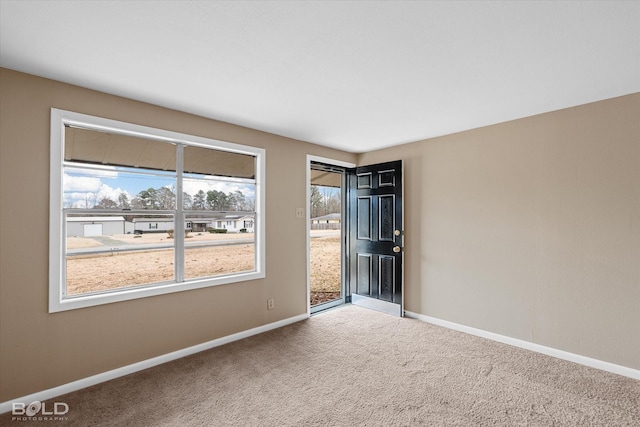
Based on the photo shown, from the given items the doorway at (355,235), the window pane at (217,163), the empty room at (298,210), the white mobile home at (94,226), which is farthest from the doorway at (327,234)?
the white mobile home at (94,226)

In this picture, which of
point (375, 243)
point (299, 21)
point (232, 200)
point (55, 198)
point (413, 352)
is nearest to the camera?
point (299, 21)

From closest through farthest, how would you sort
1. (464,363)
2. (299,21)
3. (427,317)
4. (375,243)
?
1. (299,21)
2. (464,363)
3. (427,317)
4. (375,243)

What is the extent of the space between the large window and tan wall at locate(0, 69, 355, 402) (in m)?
0.08

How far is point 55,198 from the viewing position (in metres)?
2.35

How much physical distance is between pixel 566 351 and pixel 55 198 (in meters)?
4.65

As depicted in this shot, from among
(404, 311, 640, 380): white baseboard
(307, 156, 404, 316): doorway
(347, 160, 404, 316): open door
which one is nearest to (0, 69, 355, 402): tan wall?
(307, 156, 404, 316): doorway

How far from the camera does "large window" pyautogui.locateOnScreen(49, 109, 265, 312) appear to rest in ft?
8.19

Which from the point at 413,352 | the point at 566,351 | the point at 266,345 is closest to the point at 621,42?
the point at 566,351

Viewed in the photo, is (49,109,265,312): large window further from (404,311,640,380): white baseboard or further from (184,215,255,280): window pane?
(404,311,640,380): white baseboard

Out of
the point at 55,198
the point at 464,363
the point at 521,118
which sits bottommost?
the point at 464,363

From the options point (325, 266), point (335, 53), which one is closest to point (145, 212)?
point (335, 53)

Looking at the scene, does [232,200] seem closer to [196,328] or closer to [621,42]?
[196,328]

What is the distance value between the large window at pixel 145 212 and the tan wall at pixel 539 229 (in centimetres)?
224

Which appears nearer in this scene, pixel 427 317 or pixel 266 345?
pixel 266 345
